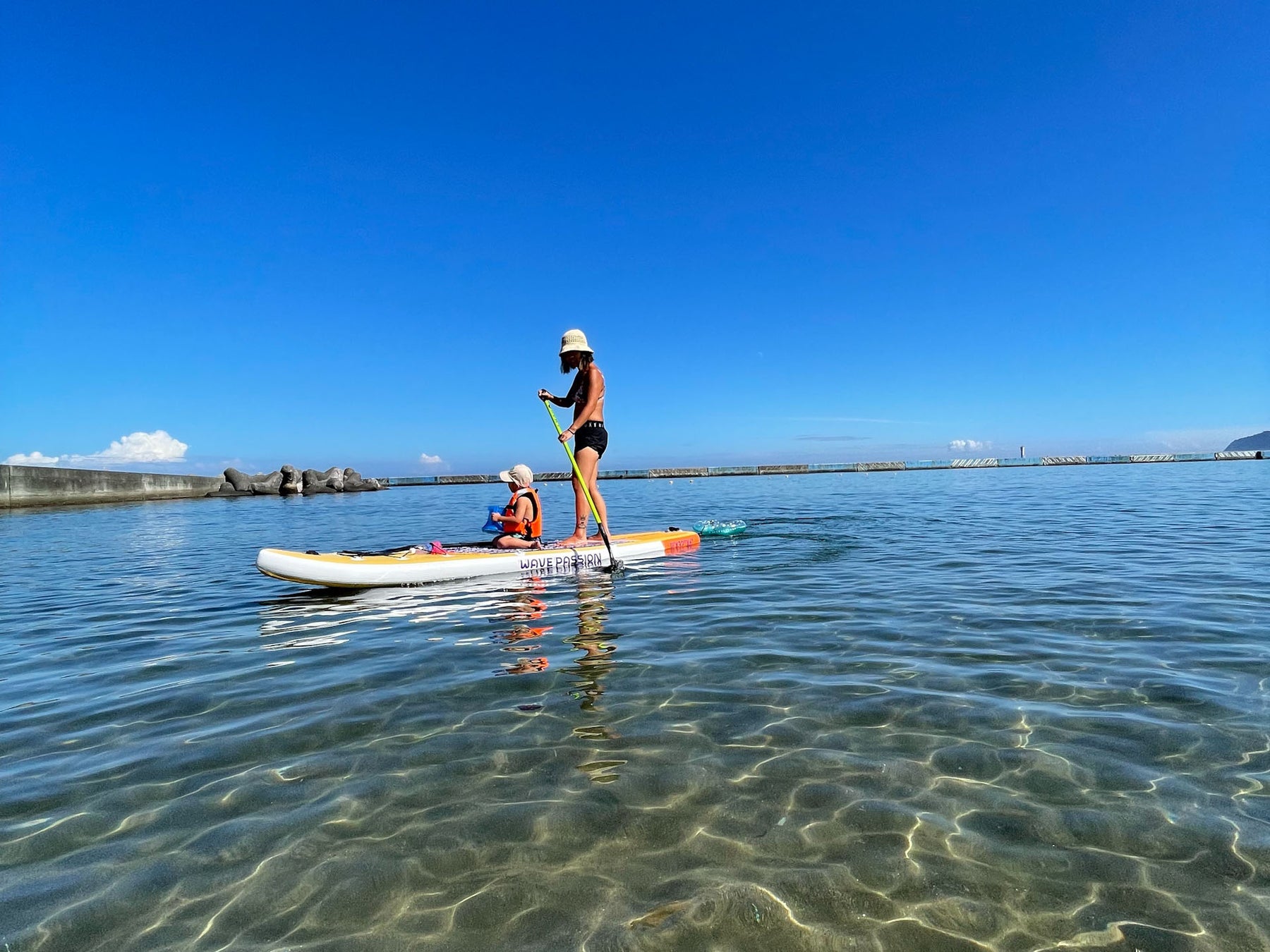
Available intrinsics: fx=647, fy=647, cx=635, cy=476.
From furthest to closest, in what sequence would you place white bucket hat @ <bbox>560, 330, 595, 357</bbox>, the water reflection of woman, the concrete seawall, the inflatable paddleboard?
1. the concrete seawall
2. white bucket hat @ <bbox>560, 330, 595, 357</bbox>
3. the inflatable paddleboard
4. the water reflection of woman

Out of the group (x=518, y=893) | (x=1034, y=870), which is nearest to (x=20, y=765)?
(x=518, y=893)

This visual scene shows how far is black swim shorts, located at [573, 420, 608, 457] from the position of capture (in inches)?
432

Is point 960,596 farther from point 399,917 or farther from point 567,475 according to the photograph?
point 567,475

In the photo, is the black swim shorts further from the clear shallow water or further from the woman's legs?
the clear shallow water

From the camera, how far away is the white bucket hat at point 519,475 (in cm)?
1060

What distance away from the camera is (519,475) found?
35.3 feet

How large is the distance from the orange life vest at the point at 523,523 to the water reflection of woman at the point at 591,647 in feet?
5.56

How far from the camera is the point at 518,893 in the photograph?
2.73 meters

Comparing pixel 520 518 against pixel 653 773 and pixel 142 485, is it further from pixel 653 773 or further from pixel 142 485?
pixel 142 485

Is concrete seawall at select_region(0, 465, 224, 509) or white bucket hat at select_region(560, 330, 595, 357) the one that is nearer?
white bucket hat at select_region(560, 330, 595, 357)

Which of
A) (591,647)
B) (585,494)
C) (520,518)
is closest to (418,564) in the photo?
(520,518)

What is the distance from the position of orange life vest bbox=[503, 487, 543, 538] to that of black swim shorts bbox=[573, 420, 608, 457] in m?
1.17

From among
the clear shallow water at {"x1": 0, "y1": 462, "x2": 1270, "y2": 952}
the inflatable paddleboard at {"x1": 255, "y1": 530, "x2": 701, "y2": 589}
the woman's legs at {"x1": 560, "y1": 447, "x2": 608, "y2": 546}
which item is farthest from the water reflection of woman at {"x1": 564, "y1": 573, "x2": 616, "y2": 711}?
the woman's legs at {"x1": 560, "y1": 447, "x2": 608, "y2": 546}

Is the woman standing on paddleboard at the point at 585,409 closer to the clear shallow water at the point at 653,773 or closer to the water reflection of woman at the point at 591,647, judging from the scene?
the water reflection of woman at the point at 591,647
